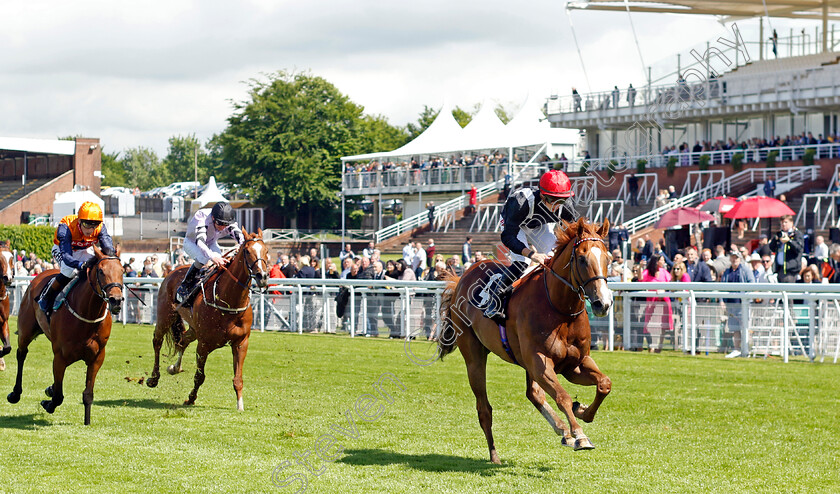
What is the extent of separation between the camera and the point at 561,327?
6.69 meters

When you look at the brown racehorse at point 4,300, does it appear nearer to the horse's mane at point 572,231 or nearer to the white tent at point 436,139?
the horse's mane at point 572,231

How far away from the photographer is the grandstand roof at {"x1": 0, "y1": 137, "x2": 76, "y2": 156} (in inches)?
2088

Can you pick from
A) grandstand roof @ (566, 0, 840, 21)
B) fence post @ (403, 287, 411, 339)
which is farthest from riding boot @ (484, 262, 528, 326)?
grandstand roof @ (566, 0, 840, 21)

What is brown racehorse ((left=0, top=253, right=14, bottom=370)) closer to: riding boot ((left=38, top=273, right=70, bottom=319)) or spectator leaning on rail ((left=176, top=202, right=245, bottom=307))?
spectator leaning on rail ((left=176, top=202, right=245, bottom=307))

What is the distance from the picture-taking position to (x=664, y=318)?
48.6ft

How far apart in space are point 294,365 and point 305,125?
144ft

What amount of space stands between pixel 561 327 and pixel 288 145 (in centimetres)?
4948

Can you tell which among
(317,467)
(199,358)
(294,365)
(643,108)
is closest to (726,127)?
(643,108)

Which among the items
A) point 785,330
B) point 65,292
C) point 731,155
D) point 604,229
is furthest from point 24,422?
point 731,155

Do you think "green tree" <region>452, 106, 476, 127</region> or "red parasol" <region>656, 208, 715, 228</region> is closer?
"red parasol" <region>656, 208, 715, 228</region>

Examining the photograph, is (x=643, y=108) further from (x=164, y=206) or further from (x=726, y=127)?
(x=164, y=206)

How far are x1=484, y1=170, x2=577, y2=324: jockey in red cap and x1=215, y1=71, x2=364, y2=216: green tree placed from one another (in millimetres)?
46640

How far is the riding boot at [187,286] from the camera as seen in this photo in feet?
35.1

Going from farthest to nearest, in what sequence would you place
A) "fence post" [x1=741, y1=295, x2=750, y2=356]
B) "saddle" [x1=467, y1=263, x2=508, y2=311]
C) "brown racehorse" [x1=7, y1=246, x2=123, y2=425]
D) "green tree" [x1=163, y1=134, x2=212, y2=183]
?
"green tree" [x1=163, y1=134, x2=212, y2=183] < "fence post" [x1=741, y1=295, x2=750, y2=356] < "brown racehorse" [x1=7, y1=246, x2=123, y2=425] < "saddle" [x1=467, y1=263, x2=508, y2=311]
